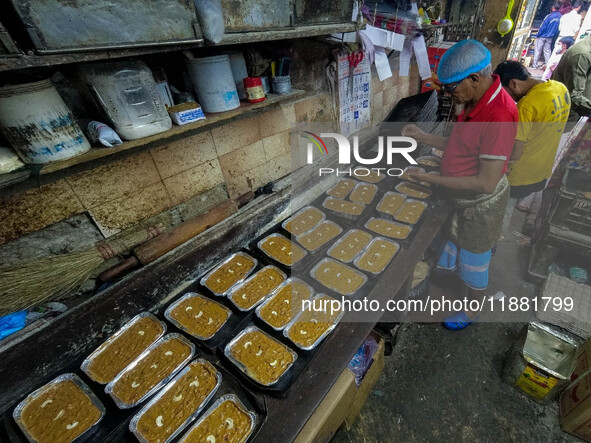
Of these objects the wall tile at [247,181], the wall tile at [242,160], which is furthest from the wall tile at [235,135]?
the wall tile at [247,181]

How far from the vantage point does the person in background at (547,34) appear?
993 centimetres

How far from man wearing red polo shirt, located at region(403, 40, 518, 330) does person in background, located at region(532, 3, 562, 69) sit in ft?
Answer: 39.4

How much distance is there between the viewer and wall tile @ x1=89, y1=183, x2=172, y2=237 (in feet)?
6.50

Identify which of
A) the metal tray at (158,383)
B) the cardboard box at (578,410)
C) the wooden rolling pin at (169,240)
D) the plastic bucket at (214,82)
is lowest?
the cardboard box at (578,410)

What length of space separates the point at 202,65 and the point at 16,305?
6.75 feet

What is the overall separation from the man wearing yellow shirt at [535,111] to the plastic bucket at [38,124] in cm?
415

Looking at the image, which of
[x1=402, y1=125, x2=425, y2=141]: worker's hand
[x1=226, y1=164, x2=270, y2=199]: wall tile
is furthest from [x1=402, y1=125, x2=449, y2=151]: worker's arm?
[x1=226, y1=164, x2=270, y2=199]: wall tile

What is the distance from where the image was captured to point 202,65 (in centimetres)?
189

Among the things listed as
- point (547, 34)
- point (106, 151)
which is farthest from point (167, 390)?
point (547, 34)

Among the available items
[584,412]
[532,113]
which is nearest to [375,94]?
[532,113]

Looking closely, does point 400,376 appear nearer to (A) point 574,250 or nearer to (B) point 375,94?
(A) point 574,250

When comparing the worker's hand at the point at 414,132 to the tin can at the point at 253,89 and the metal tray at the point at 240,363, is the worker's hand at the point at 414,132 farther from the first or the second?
the metal tray at the point at 240,363

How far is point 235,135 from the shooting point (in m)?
2.57

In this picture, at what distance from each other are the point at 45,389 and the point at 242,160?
7.47 ft
